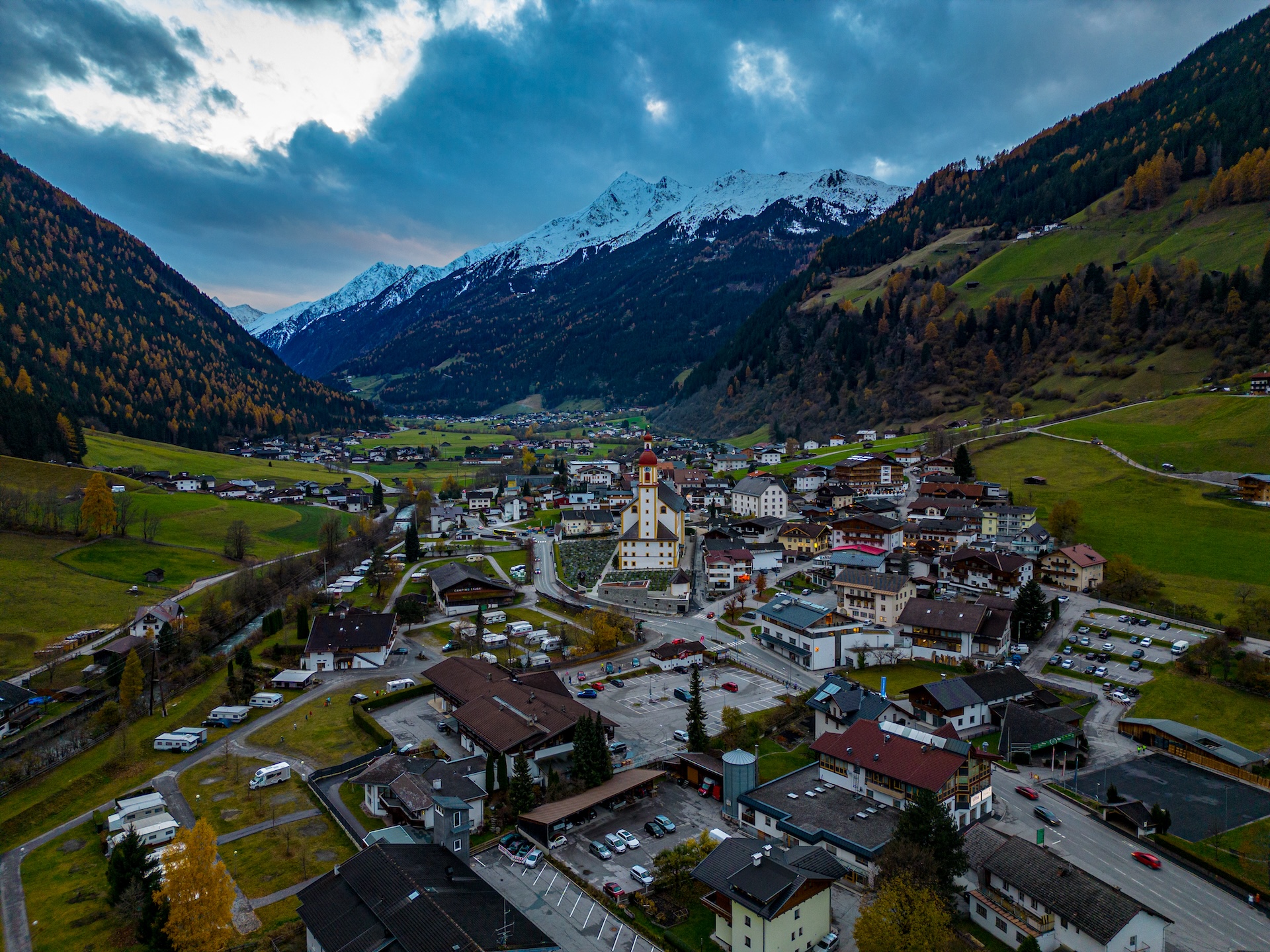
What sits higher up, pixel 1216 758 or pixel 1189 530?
pixel 1189 530

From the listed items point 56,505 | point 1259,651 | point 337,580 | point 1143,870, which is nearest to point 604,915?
point 1143,870

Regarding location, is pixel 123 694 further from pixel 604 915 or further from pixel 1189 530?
pixel 1189 530

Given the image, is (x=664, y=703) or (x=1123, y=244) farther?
(x=1123, y=244)

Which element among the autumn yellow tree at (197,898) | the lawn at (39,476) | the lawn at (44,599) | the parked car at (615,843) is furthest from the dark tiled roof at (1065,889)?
the lawn at (39,476)

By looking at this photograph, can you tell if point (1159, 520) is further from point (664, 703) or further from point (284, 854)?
point (284, 854)

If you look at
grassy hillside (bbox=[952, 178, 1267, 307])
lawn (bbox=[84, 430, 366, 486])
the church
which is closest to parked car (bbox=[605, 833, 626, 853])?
the church

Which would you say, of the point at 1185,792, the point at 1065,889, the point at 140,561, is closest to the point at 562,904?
the point at 1065,889

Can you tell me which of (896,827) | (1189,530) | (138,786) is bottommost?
(138,786)
